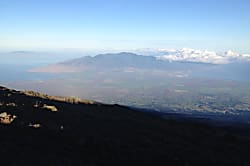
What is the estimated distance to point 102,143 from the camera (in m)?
16.8

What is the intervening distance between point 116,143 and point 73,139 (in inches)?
87.5

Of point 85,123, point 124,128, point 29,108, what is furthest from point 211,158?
point 29,108

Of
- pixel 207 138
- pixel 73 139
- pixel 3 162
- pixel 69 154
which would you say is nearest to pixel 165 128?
pixel 207 138

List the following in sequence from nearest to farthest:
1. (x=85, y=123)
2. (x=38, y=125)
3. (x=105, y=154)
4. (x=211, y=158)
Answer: (x=105, y=154) < (x=211, y=158) < (x=38, y=125) < (x=85, y=123)

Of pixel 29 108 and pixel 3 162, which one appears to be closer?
pixel 3 162

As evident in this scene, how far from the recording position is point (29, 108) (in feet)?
77.9

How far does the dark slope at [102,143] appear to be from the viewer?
1413 centimetres

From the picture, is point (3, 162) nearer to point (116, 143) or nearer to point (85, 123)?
point (116, 143)

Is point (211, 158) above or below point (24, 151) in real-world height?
below

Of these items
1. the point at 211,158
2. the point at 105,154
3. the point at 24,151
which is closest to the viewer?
the point at 24,151

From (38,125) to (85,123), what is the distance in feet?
14.0

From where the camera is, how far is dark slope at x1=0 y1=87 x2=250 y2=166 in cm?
1413

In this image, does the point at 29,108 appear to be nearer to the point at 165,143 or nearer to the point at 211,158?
the point at 165,143

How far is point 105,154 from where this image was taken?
15180 millimetres
